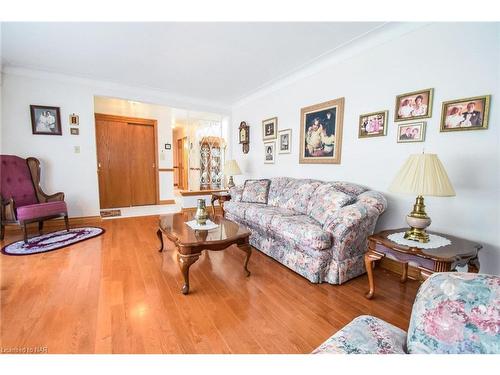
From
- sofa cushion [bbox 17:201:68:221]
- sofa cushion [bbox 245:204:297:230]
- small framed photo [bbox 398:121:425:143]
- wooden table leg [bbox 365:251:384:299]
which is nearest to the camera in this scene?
wooden table leg [bbox 365:251:384:299]

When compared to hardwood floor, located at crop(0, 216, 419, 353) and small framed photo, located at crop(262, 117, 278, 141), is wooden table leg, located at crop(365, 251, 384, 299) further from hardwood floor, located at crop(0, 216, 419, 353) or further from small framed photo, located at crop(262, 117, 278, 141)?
small framed photo, located at crop(262, 117, 278, 141)

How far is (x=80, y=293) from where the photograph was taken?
6.17 ft

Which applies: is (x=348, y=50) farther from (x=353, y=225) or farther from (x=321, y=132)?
(x=353, y=225)

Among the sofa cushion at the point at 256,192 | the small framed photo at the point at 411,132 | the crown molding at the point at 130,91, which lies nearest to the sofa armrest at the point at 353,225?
the small framed photo at the point at 411,132

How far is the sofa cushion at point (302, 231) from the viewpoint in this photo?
6.62ft

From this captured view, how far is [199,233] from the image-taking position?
2.15 m

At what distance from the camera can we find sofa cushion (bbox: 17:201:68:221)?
2.82 meters

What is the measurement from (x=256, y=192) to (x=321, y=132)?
4.21ft

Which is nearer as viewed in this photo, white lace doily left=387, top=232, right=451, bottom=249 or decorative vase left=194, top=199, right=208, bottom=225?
white lace doily left=387, top=232, right=451, bottom=249

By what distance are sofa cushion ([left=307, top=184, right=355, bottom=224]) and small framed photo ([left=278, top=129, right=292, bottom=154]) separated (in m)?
1.17

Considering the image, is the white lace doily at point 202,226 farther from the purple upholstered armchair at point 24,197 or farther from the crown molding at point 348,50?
the crown molding at point 348,50

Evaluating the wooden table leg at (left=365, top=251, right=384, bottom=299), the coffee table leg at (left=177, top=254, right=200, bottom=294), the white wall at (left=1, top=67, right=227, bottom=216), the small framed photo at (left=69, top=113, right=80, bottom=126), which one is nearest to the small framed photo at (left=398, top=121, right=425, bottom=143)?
the wooden table leg at (left=365, top=251, right=384, bottom=299)

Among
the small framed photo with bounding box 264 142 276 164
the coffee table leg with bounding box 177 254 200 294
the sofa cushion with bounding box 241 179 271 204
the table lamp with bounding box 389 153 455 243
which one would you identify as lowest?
the coffee table leg with bounding box 177 254 200 294
